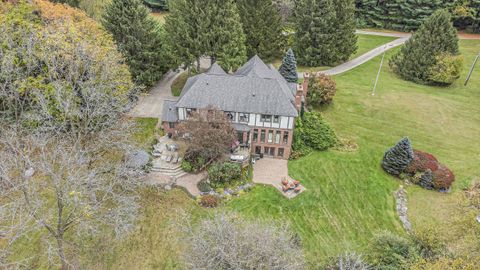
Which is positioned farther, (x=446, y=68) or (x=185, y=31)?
(x=446, y=68)

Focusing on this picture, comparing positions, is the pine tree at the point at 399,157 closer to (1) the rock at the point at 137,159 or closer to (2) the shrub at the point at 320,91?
(2) the shrub at the point at 320,91

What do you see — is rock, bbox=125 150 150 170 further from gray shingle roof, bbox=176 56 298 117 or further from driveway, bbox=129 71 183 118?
driveway, bbox=129 71 183 118

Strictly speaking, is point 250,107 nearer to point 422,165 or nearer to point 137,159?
point 137,159

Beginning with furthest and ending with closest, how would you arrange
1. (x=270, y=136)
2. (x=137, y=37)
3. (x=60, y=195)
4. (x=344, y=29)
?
(x=344, y=29), (x=137, y=37), (x=270, y=136), (x=60, y=195)

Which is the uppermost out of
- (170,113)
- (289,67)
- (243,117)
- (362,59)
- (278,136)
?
(362,59)

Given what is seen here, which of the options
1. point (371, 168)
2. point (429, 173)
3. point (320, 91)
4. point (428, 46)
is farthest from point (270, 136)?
point (428, 46)

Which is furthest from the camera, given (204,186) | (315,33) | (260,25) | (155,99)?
(315,33)

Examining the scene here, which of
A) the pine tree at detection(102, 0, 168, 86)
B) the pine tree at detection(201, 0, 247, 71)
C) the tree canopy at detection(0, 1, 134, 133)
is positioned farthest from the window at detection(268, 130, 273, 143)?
the pine tree at detection(102, 0, 168, 86)
